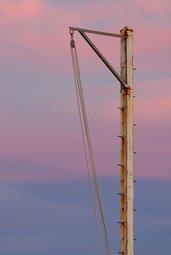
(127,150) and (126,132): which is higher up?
(126,132)

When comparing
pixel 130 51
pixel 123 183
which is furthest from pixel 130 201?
pixel 130 51

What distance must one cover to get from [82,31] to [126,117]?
430cm

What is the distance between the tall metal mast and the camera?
1581 inches

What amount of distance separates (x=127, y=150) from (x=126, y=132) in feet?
2.69

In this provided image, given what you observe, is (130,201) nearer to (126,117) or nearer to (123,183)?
(123,183)

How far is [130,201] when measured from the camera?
132 ft

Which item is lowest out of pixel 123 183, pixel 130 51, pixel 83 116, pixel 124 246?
pixel 124 246

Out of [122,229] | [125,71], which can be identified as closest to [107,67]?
[125,71]

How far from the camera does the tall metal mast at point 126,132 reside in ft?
132

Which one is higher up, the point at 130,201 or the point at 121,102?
the point at 121,102

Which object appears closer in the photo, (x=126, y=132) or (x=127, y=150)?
(x=127, y=150)

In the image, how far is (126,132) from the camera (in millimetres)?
40812

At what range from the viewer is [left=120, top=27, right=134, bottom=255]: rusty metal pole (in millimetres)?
40156

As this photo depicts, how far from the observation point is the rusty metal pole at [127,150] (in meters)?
40.2
